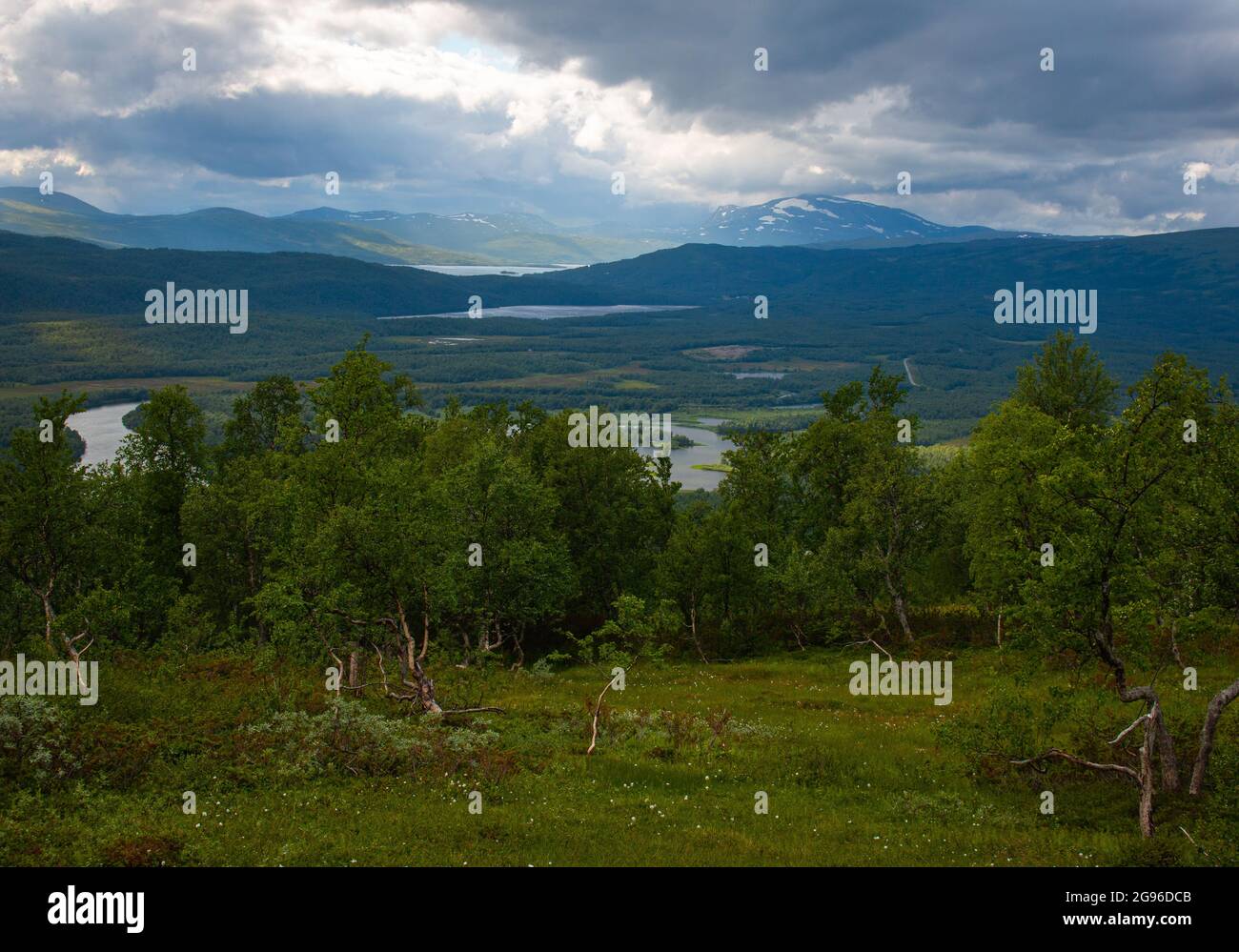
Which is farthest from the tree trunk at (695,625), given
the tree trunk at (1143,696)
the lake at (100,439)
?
the lake at (100,439)

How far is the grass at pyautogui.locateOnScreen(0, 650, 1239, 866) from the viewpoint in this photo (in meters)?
16.8

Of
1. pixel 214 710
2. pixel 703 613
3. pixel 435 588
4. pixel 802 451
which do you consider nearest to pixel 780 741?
pixel 435 588

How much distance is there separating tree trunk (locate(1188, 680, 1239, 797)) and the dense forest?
0.16 feet

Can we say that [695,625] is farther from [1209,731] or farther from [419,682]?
[1209,731]

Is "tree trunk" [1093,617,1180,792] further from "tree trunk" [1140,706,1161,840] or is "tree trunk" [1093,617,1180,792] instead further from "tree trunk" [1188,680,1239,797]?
"tree trunk" [1140,706,1161,840]

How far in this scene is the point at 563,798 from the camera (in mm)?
20656

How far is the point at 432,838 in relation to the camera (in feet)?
57.4

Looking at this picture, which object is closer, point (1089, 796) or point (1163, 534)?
point (1163, 534)

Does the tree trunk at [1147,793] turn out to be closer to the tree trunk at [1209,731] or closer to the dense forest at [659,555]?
the dense forest at [659,555]

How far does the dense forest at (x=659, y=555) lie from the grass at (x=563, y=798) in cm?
104

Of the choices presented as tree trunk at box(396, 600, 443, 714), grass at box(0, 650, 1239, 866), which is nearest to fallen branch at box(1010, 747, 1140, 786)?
grass at box(0, 650, 1239, 866)
